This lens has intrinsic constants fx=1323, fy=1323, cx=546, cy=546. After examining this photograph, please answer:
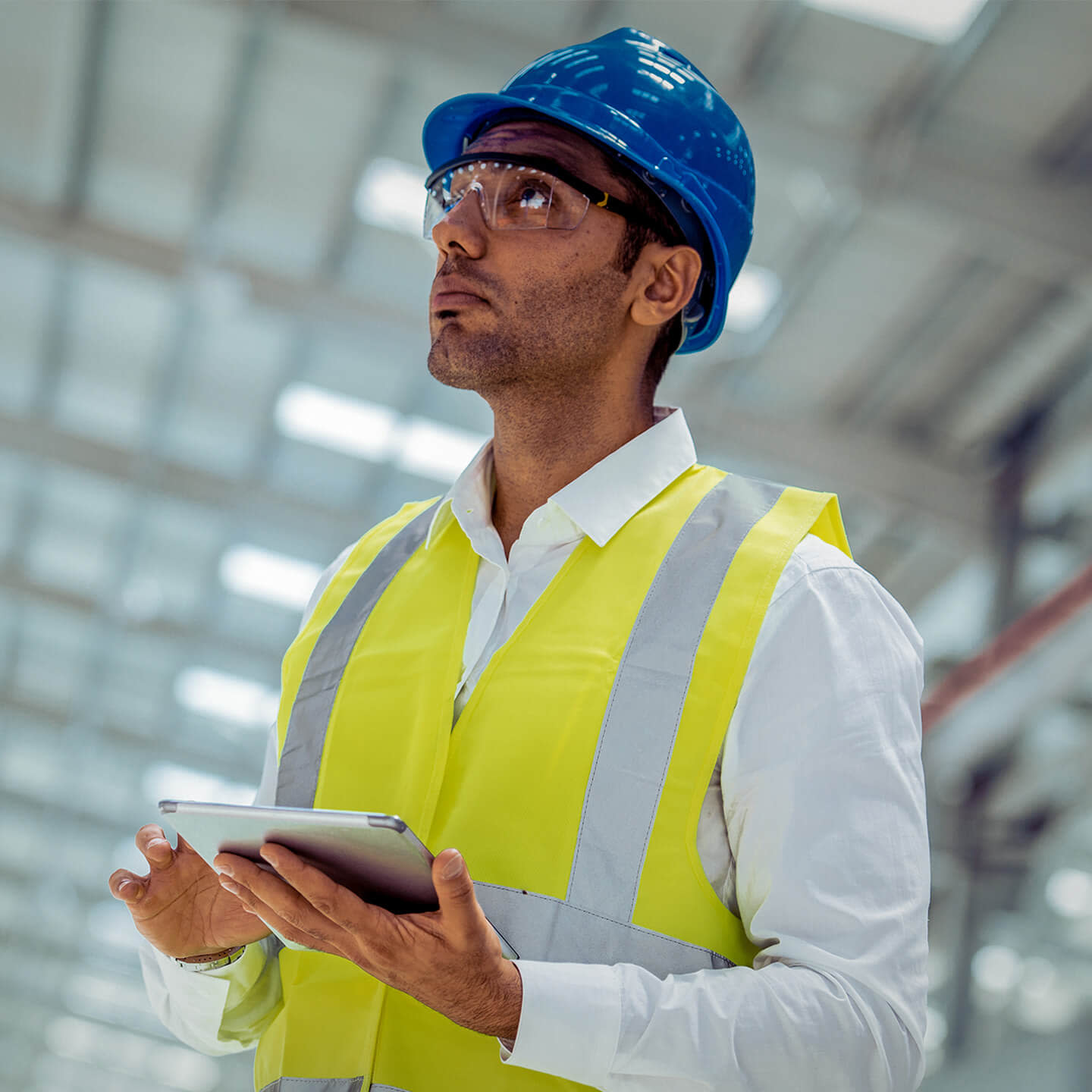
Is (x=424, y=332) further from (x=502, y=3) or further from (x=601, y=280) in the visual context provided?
(x=601, y=280)

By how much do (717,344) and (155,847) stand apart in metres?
7.53

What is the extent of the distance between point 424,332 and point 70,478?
5.01 m

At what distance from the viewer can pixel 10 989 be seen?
24484 mm

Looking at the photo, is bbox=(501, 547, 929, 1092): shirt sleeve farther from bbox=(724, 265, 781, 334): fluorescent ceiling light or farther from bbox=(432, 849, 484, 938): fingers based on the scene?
bbox=(724, 265, 781, 334): fluorescent ceiling light

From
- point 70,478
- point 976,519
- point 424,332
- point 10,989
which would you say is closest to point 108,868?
point 10,989

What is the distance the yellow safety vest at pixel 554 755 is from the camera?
1.76 m

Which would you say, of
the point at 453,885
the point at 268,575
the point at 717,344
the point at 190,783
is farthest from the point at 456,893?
the point at 190,783

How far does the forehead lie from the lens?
2.46 metres

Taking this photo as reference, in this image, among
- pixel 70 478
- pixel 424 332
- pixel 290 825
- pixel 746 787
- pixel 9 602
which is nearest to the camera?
pixel 290 825

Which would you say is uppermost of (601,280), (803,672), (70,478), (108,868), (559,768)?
(70,478)

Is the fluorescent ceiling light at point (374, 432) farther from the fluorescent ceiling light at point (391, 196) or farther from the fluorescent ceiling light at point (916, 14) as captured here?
the fluorescent ceiling light at point (916, 14)

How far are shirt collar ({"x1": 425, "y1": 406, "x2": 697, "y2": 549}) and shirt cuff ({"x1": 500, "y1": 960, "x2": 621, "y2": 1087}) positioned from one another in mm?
754

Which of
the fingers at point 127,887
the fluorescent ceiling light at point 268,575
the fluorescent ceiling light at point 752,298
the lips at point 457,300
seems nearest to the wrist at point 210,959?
the fingers at point 127,887

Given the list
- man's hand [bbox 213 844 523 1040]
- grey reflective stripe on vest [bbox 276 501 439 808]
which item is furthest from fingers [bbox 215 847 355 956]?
grey reflective stripe on vest [bbox 276 501 439 808]
